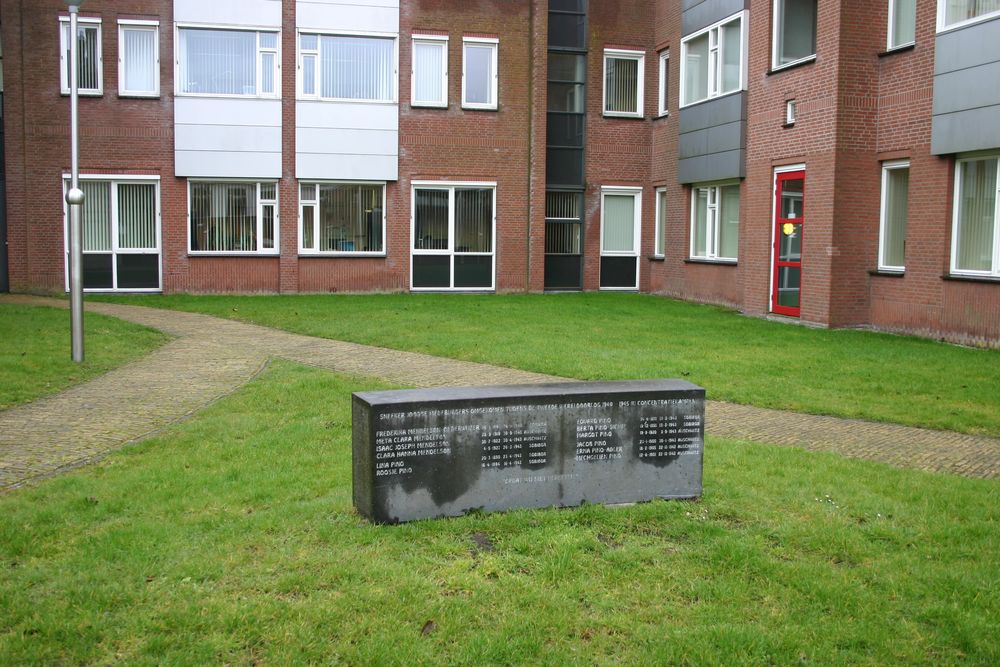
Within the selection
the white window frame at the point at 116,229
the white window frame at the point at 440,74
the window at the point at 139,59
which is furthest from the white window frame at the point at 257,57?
the white window frame at the point at 440,74

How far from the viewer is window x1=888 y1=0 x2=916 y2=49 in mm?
17234

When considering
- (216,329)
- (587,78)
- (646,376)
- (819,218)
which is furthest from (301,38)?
(646,376)

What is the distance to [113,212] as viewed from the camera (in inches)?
974

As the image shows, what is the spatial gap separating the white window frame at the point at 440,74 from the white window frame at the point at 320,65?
0.38 metres

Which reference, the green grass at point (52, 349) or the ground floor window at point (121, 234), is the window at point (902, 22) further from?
the ground floor window at point (121, 234)

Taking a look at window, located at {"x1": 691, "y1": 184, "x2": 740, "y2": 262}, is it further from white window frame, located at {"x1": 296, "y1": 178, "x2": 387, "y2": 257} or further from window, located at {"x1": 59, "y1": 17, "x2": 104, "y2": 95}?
window, located at {"x1": 59, "y1": 17, "x2": 104, "y2": 95}

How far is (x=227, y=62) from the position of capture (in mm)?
25047

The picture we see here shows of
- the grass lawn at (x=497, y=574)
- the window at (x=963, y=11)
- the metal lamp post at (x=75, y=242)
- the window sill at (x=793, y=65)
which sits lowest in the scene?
the grass lawn at (x=497, y=574)

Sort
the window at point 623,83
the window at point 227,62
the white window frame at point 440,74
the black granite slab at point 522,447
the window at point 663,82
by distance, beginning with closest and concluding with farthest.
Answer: the black granite slab at point 522,447
the window at point 227,62
the white window frame at point 440,74
the window at point 663,82
the window at point 623,83

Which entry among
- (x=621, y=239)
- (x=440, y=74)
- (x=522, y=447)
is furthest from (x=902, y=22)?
(x=522, y=447)

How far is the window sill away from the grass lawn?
12.7m

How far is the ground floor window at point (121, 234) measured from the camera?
81.1ft

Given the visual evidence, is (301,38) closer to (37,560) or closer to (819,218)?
(819,218)

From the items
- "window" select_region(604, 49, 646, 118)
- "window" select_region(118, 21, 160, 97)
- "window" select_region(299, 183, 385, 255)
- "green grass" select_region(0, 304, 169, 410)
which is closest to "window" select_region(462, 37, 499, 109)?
"window" select_region(604, 49, 646, 118)
